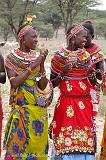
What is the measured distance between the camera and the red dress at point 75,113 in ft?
14.1

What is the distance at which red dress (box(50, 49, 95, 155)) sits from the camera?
430cm

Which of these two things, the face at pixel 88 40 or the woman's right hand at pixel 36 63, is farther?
the face at pixel 88 40

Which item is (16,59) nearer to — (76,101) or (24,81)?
(24,81)

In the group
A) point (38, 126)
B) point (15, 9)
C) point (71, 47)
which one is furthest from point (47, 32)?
point (38, 126)

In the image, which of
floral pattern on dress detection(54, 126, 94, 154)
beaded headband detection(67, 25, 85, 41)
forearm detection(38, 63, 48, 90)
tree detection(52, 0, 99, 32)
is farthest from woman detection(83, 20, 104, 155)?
tree detection(52, 0, 99, 32)

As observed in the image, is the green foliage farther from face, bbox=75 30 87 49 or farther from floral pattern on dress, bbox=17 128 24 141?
floral pattern on dress, bbox=17 128 24 141

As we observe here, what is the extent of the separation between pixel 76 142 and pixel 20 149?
542mm

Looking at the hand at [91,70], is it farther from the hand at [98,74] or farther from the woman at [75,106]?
the hand at [98,74]

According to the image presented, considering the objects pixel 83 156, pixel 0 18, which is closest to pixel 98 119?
pixel 83 156

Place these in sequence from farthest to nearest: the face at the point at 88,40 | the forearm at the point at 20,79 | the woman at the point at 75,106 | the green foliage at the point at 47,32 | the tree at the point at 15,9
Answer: the green foliage at the point at 47,32, the tree at the point at 15,9, the face at the point at 88,40, the woman at the point at 75,106, the forearm at the point at 20,79

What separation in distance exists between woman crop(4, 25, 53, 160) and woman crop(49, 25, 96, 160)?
0.57 ft

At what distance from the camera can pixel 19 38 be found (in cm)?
430

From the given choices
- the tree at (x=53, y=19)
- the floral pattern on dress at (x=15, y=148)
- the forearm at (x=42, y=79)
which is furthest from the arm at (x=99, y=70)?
the tree at (x=53, y=19)

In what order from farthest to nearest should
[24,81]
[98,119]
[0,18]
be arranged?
[0,18], [98,119], [24,81]
